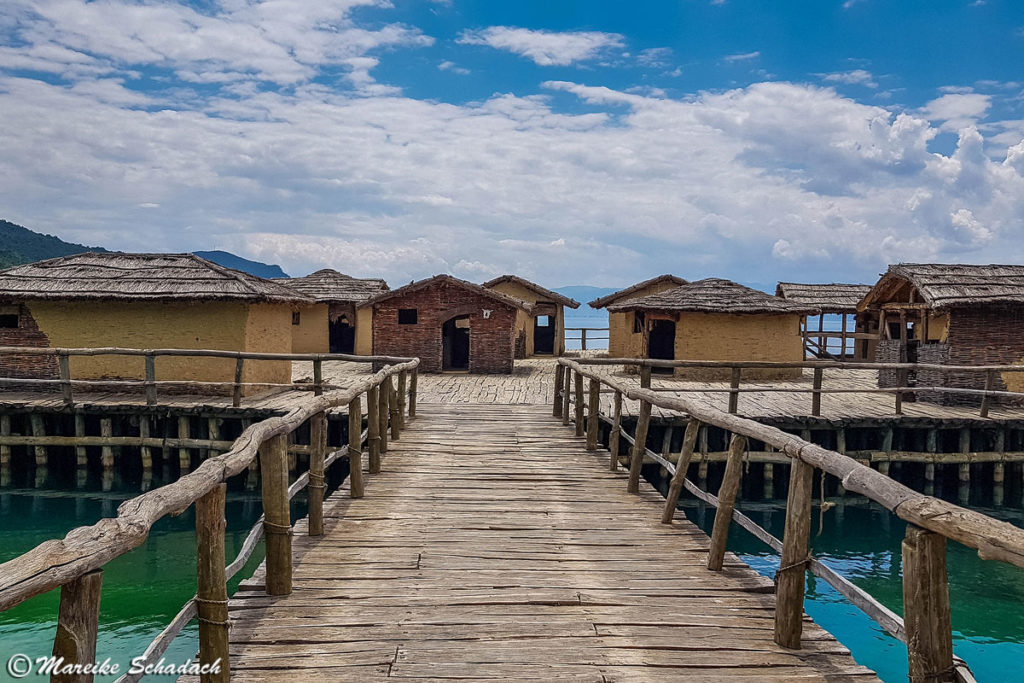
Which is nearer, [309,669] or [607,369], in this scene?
[309,669]

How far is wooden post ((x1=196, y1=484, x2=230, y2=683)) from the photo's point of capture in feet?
10.5

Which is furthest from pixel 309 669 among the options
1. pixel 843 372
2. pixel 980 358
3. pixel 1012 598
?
pixel 843 372

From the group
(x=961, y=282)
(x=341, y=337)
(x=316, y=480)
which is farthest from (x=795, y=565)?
(x=341, y=337)

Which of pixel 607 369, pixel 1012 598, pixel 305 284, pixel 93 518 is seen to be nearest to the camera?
pixel 1012 598

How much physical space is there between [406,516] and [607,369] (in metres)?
17.9

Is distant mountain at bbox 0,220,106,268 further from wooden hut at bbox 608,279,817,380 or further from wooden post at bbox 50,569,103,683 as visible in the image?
wooden post at bbox 50,569,103,683

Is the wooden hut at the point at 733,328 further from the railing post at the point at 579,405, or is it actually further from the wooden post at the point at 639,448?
→ the wooden post at the point at 639,448

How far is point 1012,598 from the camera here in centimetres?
992

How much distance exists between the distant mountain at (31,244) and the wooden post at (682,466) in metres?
63.5

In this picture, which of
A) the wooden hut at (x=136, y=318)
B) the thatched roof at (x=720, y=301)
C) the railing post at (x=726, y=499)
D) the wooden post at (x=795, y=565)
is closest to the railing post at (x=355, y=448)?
the railing post at (x=726, y=499)

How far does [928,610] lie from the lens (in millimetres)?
2676

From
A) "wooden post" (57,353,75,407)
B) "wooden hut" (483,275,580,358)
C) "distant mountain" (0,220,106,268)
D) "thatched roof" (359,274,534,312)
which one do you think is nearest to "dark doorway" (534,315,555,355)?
"wooden hut" (483,275,580,358)

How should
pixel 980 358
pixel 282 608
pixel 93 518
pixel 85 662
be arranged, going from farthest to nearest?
1. pixel 980 358
2. pixel 93 518
3. pixel 282 608
4. pixel 85 662

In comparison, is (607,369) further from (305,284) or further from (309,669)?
(309,669)
